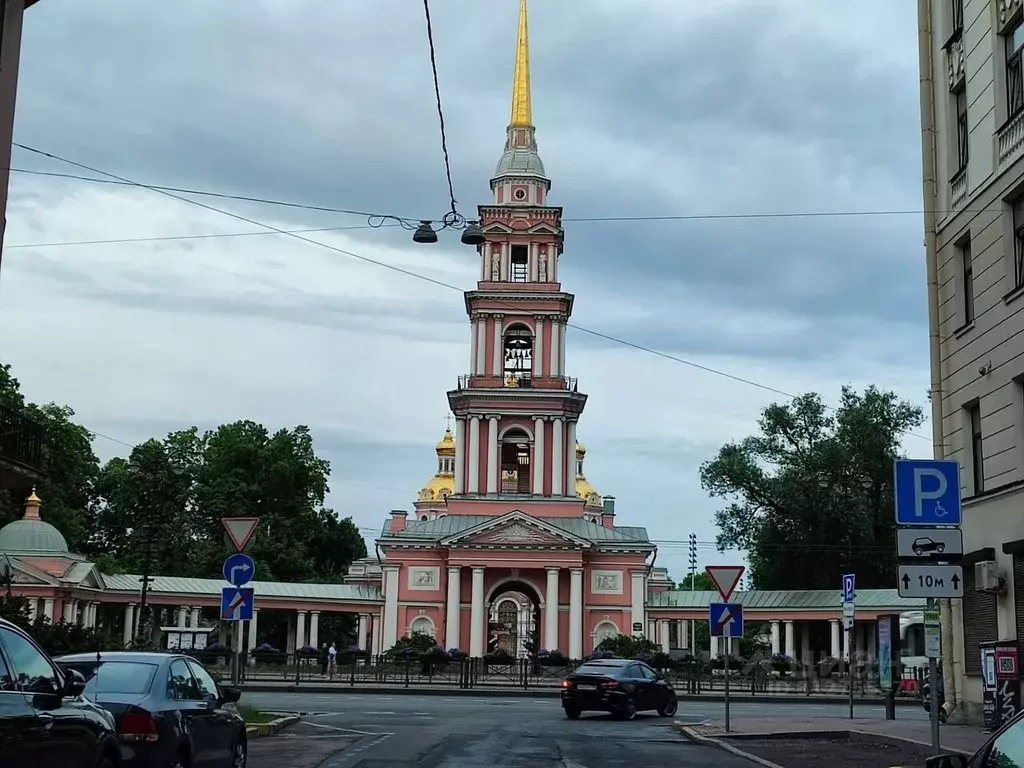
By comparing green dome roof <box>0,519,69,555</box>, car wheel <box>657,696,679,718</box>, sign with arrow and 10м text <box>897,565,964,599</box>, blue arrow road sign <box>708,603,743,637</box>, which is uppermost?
green dome roof <box>0,519,69,555</box>

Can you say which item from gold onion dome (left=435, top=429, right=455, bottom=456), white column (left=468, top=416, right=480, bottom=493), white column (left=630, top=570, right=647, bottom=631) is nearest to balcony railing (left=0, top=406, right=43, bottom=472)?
white column (left=468, top=416, right=480, bottom=493)

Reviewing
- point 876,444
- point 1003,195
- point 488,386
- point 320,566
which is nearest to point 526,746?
point 1003,195

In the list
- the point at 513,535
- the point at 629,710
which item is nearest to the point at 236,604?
the point at 629,710

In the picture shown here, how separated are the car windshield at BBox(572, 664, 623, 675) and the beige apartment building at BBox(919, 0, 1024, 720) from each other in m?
8.10

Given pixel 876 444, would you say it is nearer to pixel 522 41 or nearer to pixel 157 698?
pixel 522 41

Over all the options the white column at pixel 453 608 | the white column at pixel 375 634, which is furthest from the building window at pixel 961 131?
the white column at pixel 375 634

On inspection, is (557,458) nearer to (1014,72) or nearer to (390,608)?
(390,608)

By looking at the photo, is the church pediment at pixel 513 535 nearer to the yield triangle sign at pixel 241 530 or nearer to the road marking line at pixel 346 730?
the road marking line at pixel 346 730

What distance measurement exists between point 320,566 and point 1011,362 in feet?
289

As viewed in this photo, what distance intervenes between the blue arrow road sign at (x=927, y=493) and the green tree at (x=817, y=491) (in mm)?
64649

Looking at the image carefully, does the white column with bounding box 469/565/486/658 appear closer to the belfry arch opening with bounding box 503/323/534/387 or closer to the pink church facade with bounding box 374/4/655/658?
the pink church facade with bounding box 374/4/655/658

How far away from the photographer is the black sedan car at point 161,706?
11.8 meters

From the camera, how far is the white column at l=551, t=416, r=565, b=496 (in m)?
70.6

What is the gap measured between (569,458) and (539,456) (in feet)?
6.35
